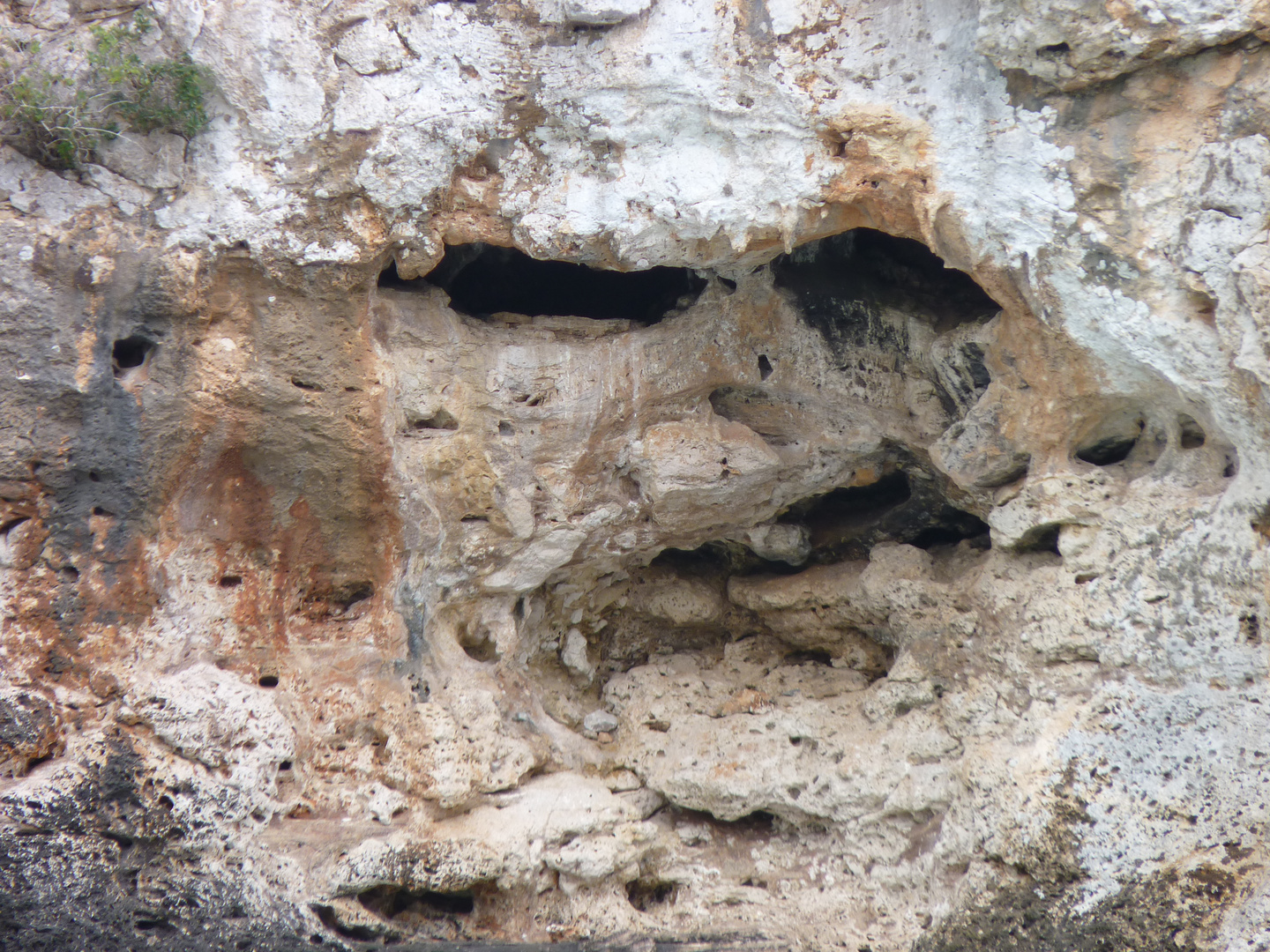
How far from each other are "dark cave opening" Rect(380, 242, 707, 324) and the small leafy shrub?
1.13 meters

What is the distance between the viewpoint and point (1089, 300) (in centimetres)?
301

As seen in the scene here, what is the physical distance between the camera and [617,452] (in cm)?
389

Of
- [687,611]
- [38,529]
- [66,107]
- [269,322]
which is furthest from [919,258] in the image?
[38,529]

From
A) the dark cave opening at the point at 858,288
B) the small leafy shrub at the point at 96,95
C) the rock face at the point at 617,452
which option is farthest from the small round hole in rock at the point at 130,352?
the dark cave opening at the point at 858,288

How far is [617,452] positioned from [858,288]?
1099mm

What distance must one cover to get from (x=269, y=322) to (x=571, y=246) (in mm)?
991

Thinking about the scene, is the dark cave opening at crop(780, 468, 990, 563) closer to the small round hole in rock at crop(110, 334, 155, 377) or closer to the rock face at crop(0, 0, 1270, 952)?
the rock face at crop(0, 0, 1270, 952)

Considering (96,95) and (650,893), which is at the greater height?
(96,95)

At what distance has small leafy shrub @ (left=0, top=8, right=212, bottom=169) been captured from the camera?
119 inches

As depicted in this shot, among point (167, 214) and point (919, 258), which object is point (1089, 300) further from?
point (167, 214)

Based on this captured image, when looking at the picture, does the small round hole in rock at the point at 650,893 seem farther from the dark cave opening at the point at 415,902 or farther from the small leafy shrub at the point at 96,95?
the small leafy shrub at the point at 96,95

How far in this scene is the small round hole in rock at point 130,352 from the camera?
3.18 m

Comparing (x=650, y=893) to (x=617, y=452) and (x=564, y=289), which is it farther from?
(x=564, y=289)

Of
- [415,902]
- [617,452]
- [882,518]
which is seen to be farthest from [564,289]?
[415,902]
